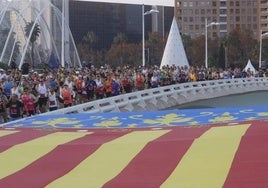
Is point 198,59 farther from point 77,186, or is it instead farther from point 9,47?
point 77,186

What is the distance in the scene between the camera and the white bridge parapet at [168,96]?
65.3ft

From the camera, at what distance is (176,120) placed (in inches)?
526

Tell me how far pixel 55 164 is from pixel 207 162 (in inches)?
88.2

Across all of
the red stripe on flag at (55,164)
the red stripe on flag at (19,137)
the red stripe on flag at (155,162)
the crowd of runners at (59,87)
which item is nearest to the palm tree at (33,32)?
the crowd of runners at (59,87)

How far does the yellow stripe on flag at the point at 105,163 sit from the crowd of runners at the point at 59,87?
8.15m

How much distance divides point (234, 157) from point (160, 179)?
1.09 meters

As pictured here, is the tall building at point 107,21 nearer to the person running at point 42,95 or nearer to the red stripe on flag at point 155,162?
the person running at point 42,95

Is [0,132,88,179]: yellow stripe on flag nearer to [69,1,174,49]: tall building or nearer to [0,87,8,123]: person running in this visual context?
[0,87,8,123]: person running

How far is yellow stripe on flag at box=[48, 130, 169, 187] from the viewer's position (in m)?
7.29

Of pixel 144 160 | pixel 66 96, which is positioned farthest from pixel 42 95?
pixel 144 160

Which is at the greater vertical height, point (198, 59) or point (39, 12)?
point (39, 12)

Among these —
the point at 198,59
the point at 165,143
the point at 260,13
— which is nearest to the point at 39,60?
the point at 198,59

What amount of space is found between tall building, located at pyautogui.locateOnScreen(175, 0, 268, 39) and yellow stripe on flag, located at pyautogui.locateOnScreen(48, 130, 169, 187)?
494ft

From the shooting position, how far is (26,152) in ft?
29.7
